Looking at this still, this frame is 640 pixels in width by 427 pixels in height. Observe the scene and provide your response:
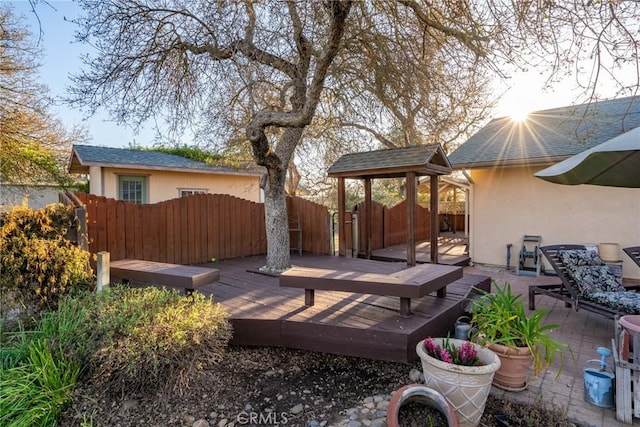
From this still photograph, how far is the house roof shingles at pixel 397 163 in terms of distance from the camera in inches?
250

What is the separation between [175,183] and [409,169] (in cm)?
810

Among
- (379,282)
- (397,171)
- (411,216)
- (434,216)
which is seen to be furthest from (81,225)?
(434,216)

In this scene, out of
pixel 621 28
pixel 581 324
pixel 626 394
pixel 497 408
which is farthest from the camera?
pixel 581 324

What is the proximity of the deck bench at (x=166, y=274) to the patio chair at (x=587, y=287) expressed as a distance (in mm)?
4500

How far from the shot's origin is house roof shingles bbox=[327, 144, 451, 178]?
6.34 m

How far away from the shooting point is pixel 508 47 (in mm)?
4246

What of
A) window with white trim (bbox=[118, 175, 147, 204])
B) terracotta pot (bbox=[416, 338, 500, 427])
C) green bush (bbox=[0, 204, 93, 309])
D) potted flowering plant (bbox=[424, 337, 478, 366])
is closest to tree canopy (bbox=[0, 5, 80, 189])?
window with white trim (bbox=[118, 175, 147, 204])

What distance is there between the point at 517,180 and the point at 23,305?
9009 mm

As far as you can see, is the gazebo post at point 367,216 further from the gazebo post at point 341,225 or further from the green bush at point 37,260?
the green bush at point 37,260

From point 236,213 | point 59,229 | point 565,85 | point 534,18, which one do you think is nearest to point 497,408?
point 565,85

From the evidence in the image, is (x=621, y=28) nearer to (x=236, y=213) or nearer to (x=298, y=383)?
(x=298, y=383)

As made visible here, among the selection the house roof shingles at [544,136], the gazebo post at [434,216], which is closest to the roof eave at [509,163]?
the house roof shingles at [544,136]

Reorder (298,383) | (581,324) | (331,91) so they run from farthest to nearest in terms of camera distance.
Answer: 1. (331,91)
2. (581,324)
3. (298,383)

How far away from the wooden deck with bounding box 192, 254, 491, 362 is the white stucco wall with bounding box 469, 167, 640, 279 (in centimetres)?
413
